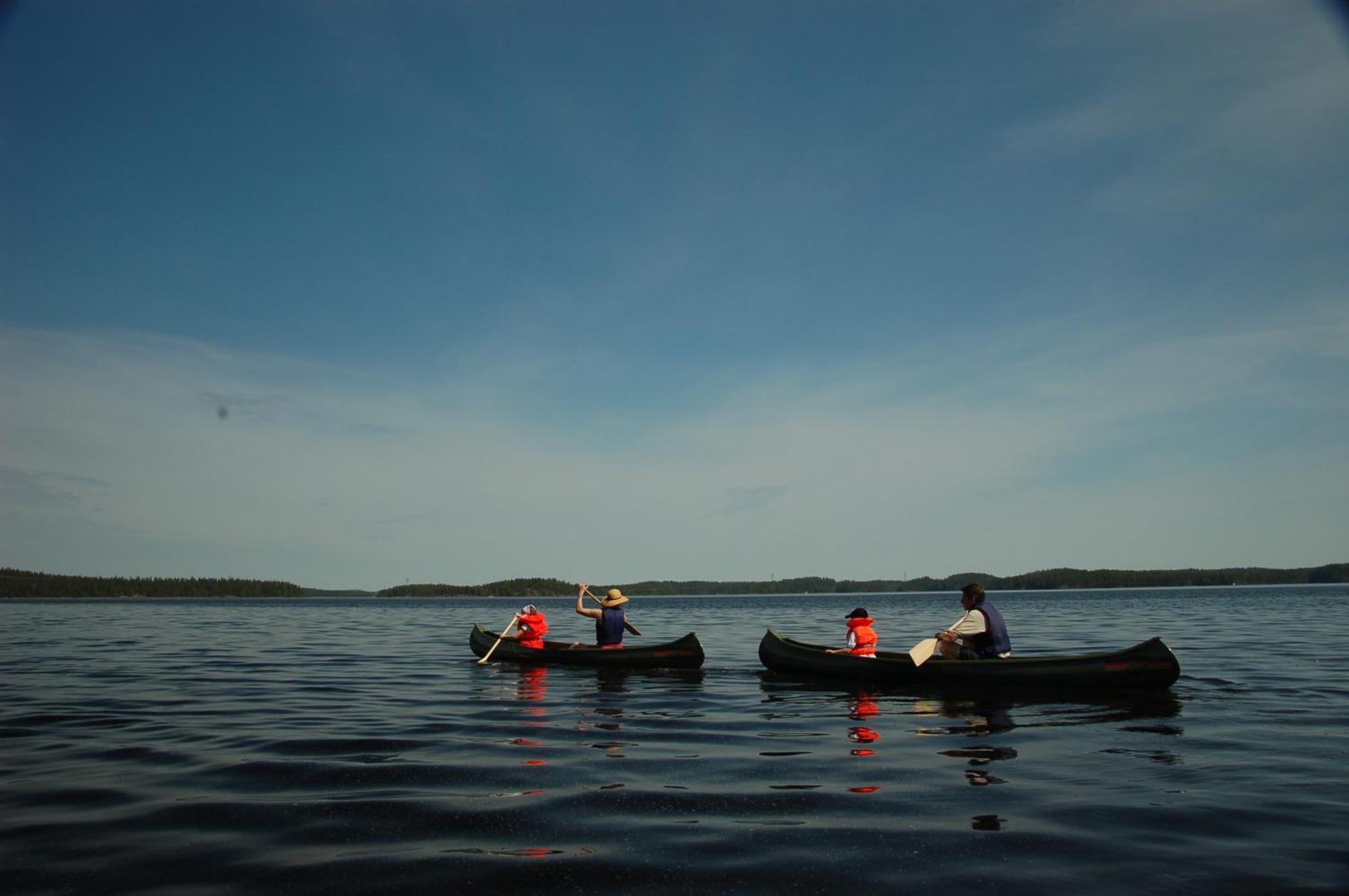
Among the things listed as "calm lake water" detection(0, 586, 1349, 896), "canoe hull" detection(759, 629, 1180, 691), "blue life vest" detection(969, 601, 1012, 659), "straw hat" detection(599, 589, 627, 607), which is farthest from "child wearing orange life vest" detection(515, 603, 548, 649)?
"blue life vest" detection(969, 601, 1012, 659)

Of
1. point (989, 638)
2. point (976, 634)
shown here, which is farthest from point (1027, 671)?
point (976, 634)

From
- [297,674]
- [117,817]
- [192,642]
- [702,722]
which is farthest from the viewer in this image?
[192,642]

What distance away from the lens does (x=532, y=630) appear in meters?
24.5

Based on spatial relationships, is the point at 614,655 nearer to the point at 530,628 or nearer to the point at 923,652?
the point at 530,628

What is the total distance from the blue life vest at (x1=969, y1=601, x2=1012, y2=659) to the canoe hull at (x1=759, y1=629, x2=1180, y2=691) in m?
0.65

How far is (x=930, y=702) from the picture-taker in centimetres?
1672

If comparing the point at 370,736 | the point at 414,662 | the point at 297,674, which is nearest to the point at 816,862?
the point at 370,736

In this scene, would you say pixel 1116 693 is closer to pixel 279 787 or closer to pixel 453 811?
pixel 453 811

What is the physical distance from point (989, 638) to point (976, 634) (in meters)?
0.29

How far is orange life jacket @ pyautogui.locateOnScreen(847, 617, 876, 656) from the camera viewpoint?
19578mm

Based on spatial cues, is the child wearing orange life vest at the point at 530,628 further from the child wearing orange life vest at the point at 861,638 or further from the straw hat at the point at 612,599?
the child wearing orange life vest at the point at 861,638

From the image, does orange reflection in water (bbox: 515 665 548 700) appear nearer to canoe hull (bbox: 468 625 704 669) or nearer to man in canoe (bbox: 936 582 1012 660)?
canoe hull (bbox: 468 625 704 669)

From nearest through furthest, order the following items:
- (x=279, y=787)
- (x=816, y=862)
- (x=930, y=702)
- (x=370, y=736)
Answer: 1. (x=816, y=862)
2. (x=279, y=787)
3. (x=370, y=736)
4. (x=930, y=702)

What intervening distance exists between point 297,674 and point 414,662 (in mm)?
4271
